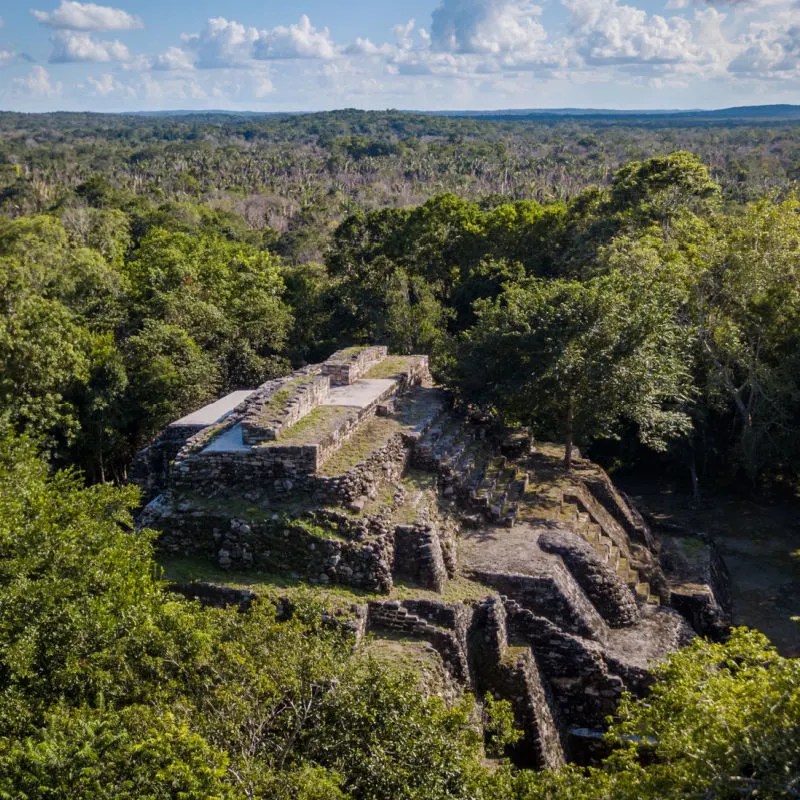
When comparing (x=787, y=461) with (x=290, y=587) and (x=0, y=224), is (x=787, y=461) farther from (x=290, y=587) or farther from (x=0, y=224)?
(x=0, y=224)

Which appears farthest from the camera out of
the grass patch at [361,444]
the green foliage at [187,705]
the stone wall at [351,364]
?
the stone wall at [351,364]

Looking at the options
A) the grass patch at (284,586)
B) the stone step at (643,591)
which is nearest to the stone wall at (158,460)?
the grass patch at (284,586)

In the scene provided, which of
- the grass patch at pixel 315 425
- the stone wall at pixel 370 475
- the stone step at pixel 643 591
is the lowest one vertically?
the stone step at pixel 643 591

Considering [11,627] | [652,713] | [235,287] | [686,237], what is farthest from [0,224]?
[652,713]

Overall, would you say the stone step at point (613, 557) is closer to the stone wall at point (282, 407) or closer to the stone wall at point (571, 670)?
the stone wall at point (571, 670)

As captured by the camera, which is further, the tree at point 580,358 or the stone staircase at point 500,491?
the tree at point 580,358

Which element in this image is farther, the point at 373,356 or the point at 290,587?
the point at 373,356

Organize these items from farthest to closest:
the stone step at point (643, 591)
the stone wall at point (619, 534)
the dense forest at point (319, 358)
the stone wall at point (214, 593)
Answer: the stone wall at point (619, 534), the stone step at point (643, 591), the stone wall at point (214, 593), the dense forest at point (319, 358)
